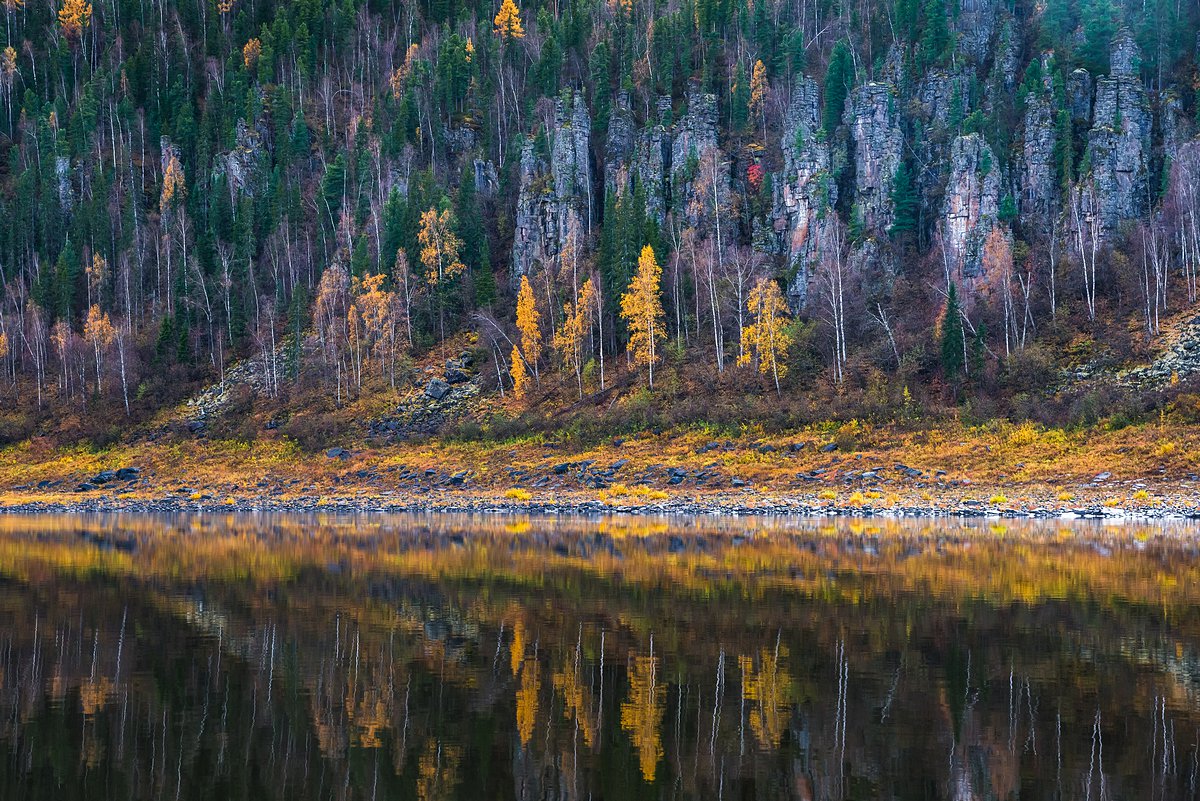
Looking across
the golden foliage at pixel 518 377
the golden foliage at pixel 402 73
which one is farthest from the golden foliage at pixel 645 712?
the golden foliage at pixel 402 73

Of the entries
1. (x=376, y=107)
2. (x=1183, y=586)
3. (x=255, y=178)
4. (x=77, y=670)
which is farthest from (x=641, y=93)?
(x=77, y=670)

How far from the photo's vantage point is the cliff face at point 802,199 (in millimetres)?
85000

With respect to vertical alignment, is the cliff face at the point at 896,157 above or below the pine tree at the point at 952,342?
above

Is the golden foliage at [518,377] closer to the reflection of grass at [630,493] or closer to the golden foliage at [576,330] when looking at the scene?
the golden foliage at [576,330]

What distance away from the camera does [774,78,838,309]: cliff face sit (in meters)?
85.0

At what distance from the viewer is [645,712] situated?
41.8ft

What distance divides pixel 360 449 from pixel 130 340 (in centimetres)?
4047

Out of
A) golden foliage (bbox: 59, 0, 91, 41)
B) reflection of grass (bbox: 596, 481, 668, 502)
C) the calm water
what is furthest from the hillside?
the calm water

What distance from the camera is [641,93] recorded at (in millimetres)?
109188

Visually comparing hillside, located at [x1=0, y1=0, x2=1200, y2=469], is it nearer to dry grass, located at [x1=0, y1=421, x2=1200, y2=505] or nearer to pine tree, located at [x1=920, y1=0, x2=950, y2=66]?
pine tree, located at [x1=920, y1=0, x2=950, y2=66]

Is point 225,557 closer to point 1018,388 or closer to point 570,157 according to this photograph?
Answer: point 1018,388

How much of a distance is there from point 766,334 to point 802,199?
19518 mm

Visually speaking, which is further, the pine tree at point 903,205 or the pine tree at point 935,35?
the pine tree at point 935,35

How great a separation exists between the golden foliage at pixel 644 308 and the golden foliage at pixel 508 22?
62.9 m
